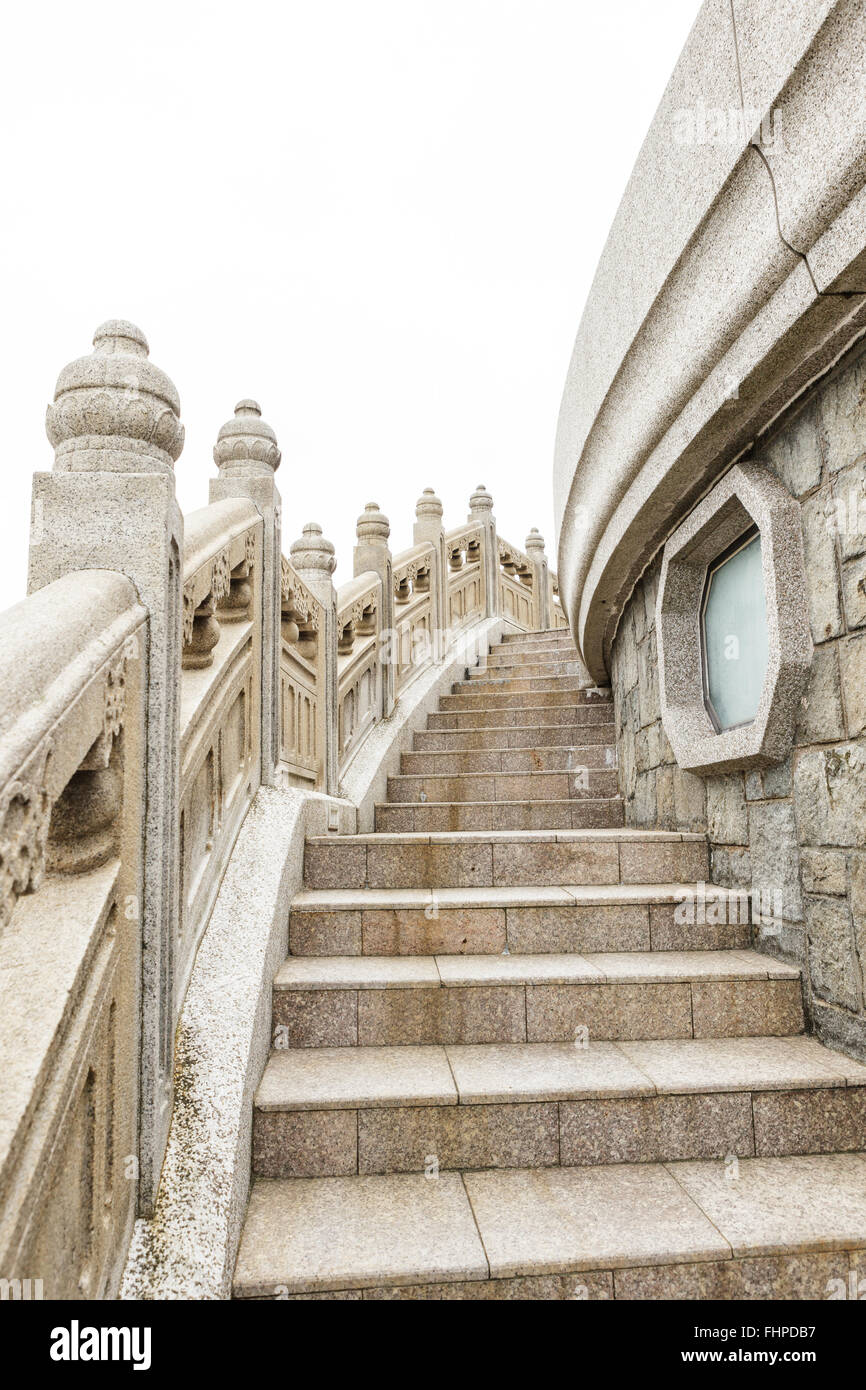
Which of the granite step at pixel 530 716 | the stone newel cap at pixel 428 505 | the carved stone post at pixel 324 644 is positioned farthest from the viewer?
the stone newel cap at pixel 428 505

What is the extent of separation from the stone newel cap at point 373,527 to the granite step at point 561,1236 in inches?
217

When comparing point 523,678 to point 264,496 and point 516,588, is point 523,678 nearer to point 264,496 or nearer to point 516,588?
point 264,496

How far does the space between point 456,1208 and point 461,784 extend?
3602 millimetres

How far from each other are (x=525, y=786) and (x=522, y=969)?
8.67 ft

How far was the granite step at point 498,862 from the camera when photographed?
11.9ft

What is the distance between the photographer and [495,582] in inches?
448

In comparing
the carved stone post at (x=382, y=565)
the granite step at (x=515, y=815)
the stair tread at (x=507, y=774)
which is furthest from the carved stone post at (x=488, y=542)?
the granite step at (x=515, y=815)

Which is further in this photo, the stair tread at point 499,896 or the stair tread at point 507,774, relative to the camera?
the stair tread at point 507,774

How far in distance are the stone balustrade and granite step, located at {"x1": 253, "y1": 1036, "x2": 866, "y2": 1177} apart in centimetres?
45

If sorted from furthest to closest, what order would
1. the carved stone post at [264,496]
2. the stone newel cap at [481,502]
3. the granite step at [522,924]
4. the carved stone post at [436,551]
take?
the stone newel cap at [481,502]
the carved stone post at [436,551]
the carved stone post at [264,496]
the granite step at [522,924]

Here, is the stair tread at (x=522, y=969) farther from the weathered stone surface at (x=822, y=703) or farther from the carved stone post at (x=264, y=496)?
the carved stone post at (x=264, y=496)

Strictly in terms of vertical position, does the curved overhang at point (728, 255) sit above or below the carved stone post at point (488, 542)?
below

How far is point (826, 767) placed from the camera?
2592mm
